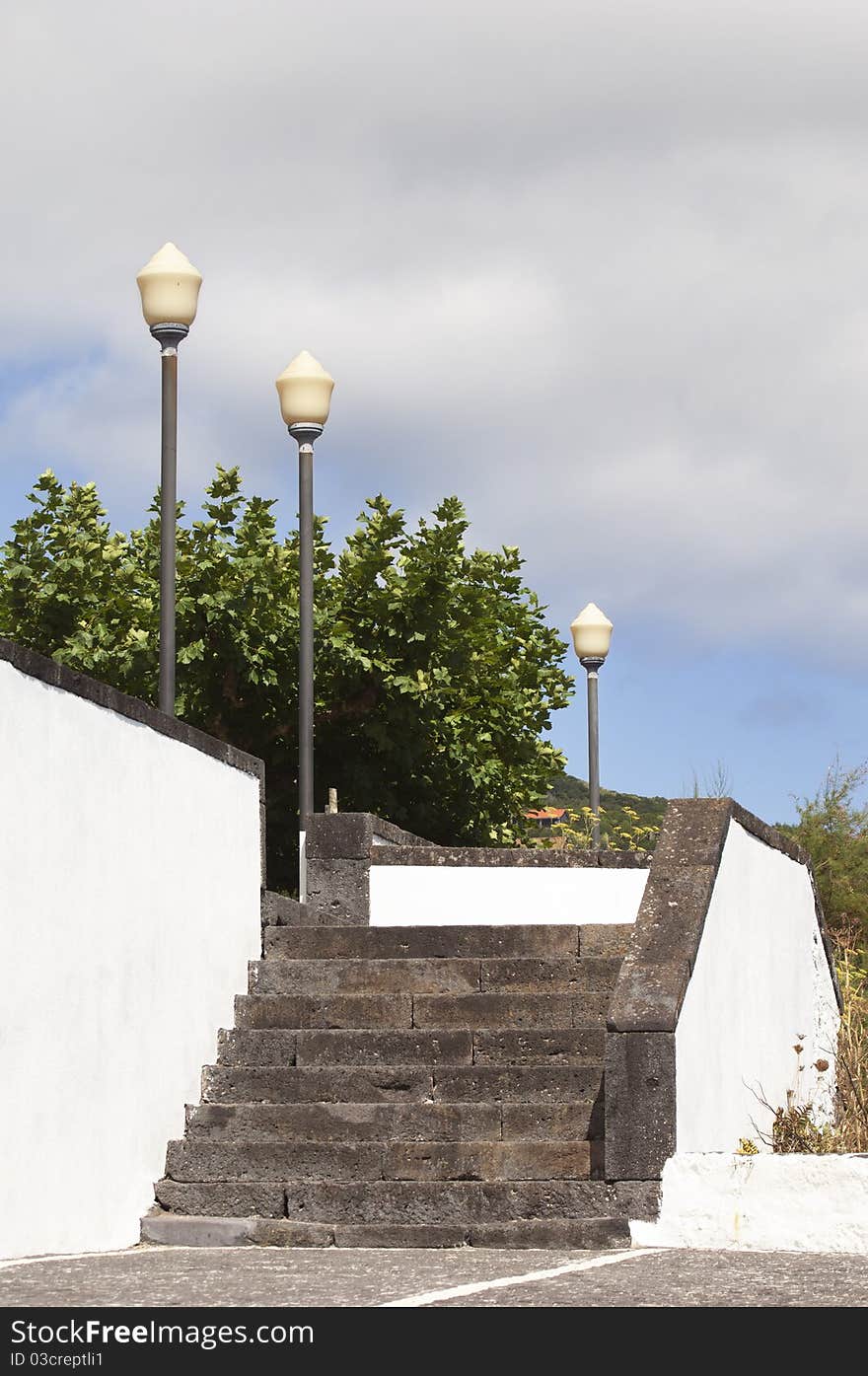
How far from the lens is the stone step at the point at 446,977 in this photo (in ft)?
33.1

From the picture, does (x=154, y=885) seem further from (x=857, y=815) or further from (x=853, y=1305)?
(x=857, y=815)

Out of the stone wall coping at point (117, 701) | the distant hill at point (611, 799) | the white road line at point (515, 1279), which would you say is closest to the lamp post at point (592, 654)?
the stone wall coping at point (117, 701)

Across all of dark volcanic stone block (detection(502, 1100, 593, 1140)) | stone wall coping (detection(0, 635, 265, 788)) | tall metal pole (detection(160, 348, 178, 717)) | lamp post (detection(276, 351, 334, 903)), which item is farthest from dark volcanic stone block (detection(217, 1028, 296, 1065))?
lamp post (detection(276, 351, 334, 903))

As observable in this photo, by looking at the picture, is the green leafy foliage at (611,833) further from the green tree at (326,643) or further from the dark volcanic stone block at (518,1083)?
the dark volcanic stone block at (518,1083)

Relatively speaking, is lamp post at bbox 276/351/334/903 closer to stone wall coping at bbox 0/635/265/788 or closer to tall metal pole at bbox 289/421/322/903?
tall metal pole at bbox 289/421/322/903

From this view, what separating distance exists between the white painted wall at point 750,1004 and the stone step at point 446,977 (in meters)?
0.70

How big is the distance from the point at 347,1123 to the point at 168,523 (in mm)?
4138

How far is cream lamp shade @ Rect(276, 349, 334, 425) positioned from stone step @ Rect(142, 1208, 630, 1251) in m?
6.95

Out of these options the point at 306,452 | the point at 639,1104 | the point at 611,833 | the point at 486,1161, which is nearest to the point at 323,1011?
the point at 486,1161

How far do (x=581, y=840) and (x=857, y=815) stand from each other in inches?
234

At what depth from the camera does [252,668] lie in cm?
1911

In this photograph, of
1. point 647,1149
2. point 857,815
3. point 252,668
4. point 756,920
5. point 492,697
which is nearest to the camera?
point 647,1149

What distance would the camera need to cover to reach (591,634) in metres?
19.8
